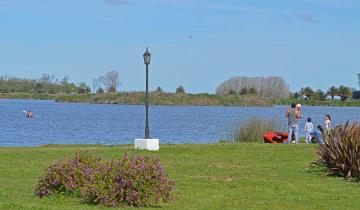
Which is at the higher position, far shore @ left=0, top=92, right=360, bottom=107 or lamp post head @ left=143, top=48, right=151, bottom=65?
lamp post head @ left=143, top=48, right=151, bottom=65

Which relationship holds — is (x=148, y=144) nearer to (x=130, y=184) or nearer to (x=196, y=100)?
(x=130, y=184)

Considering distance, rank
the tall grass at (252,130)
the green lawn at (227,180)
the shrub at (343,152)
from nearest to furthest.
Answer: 1. the green lawn at (227,180)
2. the shrub at (343,152)
3. the tall grass at (252,130)

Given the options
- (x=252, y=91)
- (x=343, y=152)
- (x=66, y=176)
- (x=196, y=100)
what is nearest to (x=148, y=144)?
(x=343, y=152)

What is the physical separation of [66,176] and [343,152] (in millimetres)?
9084

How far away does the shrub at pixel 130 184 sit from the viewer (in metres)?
16.2

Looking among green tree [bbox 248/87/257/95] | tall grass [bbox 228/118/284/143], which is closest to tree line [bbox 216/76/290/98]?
green tree [bbox 248/87/257/95]

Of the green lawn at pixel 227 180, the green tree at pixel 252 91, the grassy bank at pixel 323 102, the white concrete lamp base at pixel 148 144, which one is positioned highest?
the green tree at pixel 252 91

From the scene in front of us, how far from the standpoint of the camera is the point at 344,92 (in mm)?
180500

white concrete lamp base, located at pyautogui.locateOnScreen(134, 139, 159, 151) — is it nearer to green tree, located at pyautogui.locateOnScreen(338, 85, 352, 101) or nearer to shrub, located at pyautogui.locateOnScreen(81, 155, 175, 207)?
shrub, located at pyautogui.locateOnScreen(81, 155, 175, 207)

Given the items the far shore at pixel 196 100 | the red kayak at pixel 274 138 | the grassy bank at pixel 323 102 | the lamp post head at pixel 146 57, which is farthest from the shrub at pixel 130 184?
the grassy bank at pixel 323 102

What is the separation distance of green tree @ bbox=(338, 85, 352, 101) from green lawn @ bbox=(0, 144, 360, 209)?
14954 cm

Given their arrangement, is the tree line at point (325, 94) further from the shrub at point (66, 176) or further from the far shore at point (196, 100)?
the shrub at point (66, 176)

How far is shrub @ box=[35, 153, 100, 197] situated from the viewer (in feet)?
57.2

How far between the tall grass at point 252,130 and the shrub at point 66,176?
918 inches
